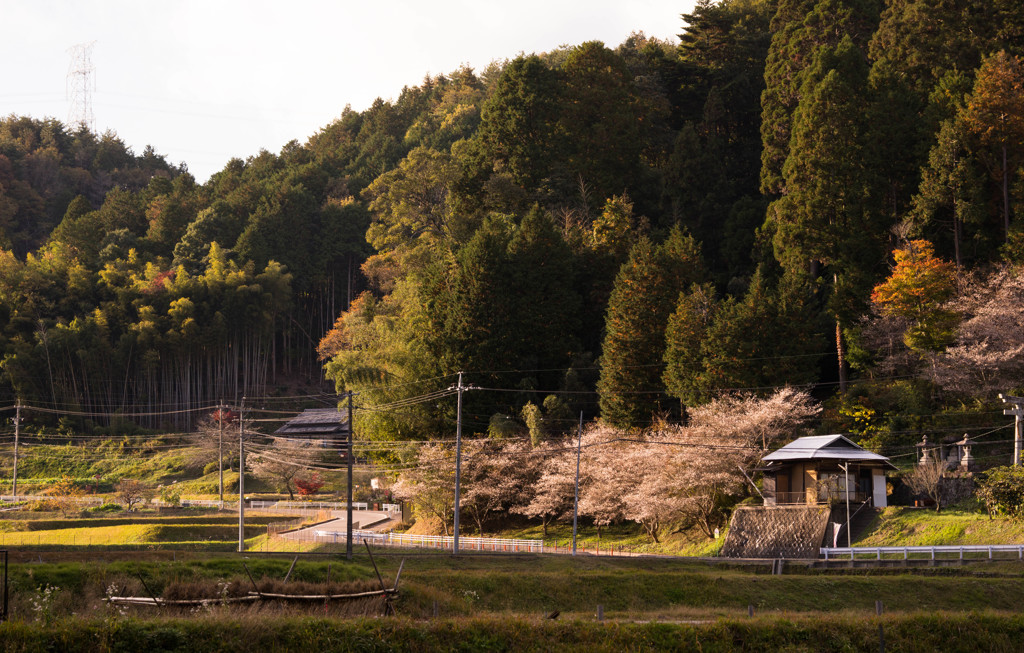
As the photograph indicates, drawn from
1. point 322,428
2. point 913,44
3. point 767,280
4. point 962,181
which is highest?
point 913,44

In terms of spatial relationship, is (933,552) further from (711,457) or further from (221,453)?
(221,453)

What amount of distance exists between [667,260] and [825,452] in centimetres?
1694

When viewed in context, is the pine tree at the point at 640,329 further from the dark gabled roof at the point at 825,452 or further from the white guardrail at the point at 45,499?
the white guardrail at the point at 45,499

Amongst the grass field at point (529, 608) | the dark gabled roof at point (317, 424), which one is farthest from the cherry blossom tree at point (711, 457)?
the dark gabled roof at point (317, 424)

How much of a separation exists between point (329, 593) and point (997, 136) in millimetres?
41146

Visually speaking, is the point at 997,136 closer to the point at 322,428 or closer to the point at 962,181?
the point at 962,181

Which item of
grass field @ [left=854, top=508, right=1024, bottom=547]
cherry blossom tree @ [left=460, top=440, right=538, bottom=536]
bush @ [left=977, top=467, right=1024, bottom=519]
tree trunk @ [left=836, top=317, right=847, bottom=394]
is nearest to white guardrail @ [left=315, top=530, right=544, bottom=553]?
cherry blossom tree @ [left=460, top=440, right=538, bottom=536]

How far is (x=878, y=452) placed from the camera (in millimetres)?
42281

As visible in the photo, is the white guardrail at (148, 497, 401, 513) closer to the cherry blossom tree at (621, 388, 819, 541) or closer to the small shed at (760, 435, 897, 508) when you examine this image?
the cherry blossom tree at (621, 388, 819, 541)

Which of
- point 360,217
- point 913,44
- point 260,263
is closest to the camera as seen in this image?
point 913,44

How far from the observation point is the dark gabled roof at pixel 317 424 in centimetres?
7919

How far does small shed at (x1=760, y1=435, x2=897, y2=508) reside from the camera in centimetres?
3953

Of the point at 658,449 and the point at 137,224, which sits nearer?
the point at 658,449

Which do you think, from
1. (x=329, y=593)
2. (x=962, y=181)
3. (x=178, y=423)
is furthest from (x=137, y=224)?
(x=329, y=593)
